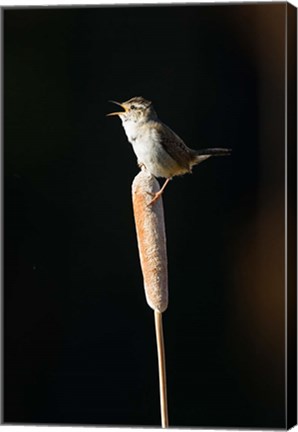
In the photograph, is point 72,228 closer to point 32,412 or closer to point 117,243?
point 117,243

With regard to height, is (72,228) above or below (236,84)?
below

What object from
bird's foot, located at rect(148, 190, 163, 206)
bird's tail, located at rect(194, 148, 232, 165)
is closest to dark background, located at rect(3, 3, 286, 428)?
bird's tail, located at rect(194, 148, 232, 165)

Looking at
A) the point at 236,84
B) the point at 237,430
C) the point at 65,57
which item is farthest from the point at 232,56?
the point at 237,430

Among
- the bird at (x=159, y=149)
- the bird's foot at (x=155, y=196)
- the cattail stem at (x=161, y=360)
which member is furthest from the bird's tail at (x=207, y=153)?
the cattail stem at (x=161, y=360)

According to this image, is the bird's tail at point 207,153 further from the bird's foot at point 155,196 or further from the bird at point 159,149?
the bird's foot at point 155,196

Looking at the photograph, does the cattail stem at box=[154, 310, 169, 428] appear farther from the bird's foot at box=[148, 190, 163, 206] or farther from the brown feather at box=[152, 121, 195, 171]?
the brown feather at box=[152, 121, 195, 171]

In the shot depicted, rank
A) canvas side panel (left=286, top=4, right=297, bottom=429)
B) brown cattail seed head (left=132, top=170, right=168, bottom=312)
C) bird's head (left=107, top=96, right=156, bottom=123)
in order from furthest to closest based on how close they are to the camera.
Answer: bird's head (left=107, top=96, right=156, bottom=123)
canvas side panel (left=286, top=4, right=297, bottom=429)
brown cattail seed head (left=132, top=170, right=168, bottom=312)
